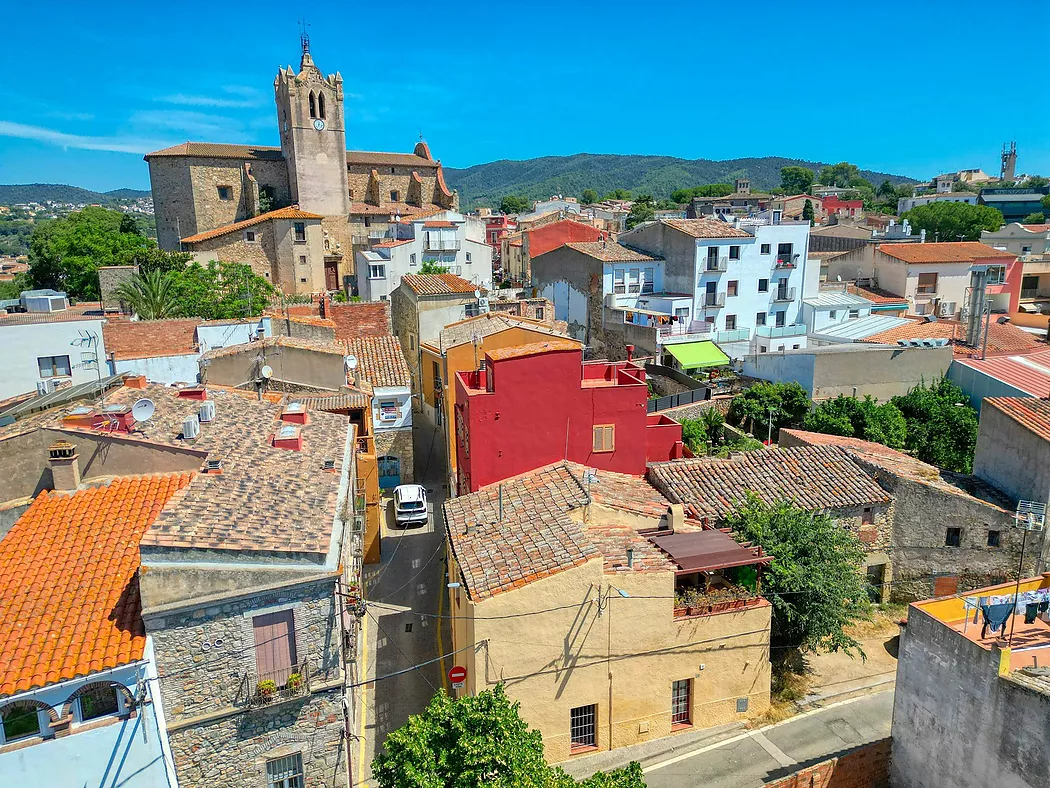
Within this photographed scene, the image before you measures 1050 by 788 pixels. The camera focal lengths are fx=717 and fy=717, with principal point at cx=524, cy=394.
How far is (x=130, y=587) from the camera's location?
13.7 meters

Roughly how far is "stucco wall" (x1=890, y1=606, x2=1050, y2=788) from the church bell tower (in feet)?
206

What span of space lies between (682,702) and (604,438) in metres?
8.47

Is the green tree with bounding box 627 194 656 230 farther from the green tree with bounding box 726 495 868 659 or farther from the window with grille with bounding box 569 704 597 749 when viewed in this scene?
the window with grille with bounding box 569 704 597 749

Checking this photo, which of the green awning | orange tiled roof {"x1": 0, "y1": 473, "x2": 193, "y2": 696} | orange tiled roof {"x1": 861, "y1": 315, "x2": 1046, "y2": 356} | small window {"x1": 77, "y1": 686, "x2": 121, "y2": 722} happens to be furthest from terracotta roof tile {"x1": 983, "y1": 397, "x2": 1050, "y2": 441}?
small window {"x1": 77, "y1": 686, "x2": 121, "y2": 722}

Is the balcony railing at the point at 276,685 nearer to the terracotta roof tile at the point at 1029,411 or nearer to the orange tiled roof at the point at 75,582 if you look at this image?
the orange tiled roof at the point at 75,582

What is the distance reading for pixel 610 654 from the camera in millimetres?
16766

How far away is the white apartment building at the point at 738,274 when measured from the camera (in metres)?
43.9

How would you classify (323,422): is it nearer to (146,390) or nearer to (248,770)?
(146,390)

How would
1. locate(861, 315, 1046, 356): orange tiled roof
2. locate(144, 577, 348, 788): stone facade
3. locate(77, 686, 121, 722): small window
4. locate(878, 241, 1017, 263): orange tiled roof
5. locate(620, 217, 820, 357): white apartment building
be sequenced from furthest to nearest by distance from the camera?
locate(878, 241, 1017, 263): orange tiled roof, locate(620, 217, 820, 357): white apartment building, locate(861, 315, 1046, 356): orange tiled roof, locate(144, 577, 348, 788): stone facade, locate(77, 686, 121, 722): small window

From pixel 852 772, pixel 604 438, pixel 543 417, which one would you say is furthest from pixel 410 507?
pixel 852 772

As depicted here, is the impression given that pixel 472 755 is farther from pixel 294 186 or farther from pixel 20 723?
pixel 294 186

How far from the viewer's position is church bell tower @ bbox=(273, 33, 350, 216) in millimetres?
64812

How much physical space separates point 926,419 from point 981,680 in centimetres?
2052

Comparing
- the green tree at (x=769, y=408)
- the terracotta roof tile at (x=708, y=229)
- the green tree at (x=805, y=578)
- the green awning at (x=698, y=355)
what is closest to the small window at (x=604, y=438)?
the green tree at (x=805, y=578)
